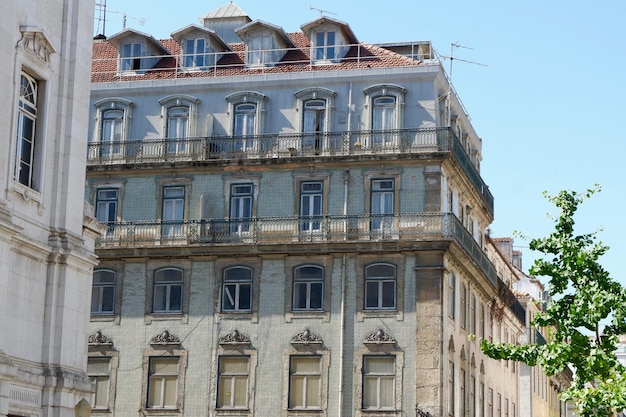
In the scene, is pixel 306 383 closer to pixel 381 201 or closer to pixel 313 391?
pixel 313 391

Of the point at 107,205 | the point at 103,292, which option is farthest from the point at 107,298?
the point at 107,205

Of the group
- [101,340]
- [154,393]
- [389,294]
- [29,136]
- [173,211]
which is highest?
[173,211]

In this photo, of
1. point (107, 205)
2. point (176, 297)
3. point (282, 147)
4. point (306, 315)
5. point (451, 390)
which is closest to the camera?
point (306, 315)

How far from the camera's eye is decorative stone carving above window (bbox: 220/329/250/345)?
46438 millimetres

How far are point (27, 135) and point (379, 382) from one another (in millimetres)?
22187

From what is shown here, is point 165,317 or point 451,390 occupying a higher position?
point 165,317

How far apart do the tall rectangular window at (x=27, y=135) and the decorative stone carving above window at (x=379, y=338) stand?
2141 cm

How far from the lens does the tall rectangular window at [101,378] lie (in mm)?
47094

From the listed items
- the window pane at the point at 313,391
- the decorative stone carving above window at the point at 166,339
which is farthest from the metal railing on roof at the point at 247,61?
the window pane at the point at 313,391

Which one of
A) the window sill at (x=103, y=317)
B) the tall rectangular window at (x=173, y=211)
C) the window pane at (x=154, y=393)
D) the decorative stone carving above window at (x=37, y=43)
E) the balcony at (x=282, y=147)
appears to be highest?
the balcony at (x=282, y=147)

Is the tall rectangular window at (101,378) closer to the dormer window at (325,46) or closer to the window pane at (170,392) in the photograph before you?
the window pane at (170,392)

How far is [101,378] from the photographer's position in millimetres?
47156

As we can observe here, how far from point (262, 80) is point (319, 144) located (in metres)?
3.50

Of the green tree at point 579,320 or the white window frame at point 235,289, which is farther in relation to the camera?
the white window frame at point 235,289
